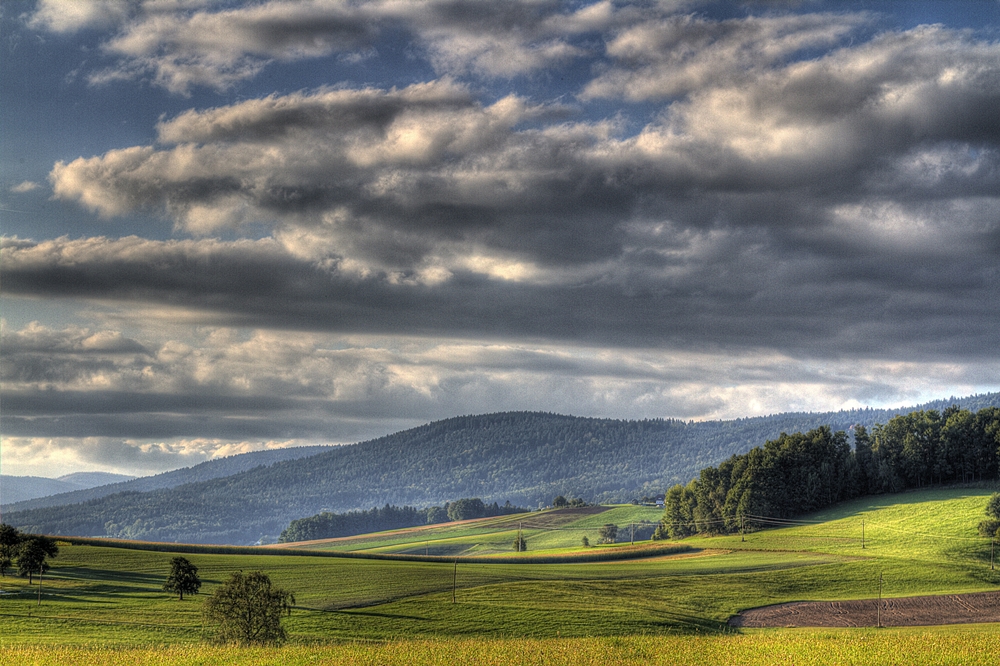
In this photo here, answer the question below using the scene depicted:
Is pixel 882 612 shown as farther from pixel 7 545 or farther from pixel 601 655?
pixel 7 545

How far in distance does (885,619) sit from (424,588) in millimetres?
49625

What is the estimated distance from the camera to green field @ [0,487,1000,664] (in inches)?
1806

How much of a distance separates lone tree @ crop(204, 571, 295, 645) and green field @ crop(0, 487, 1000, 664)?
2.34 m

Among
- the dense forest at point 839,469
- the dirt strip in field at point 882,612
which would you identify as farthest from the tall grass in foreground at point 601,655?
the dense forest at point 839,469

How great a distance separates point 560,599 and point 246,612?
4078 cm

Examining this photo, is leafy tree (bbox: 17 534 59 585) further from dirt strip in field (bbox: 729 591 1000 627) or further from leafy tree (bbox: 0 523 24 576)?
dirt strip in field (bbox: 729 591 1000 627)

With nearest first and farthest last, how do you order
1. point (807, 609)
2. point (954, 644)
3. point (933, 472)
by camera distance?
point (954, 644), point (807, 609), point (933, 472)

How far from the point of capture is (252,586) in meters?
63.9

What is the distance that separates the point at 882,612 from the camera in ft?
317

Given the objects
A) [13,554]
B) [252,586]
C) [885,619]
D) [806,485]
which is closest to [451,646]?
[252,586]

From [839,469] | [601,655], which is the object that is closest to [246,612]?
[601,655]

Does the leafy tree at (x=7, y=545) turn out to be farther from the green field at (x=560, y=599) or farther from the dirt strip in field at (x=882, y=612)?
the dirt strip in field at (x=882, y=612)

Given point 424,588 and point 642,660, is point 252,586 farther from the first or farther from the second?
point 424,588

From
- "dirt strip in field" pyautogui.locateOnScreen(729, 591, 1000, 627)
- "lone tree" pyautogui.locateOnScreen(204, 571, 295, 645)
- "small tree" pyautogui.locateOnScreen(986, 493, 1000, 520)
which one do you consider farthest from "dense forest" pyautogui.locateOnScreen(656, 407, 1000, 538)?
"lone tree" pyautogui.locateOnScreen(204, 571, 295, 645)
